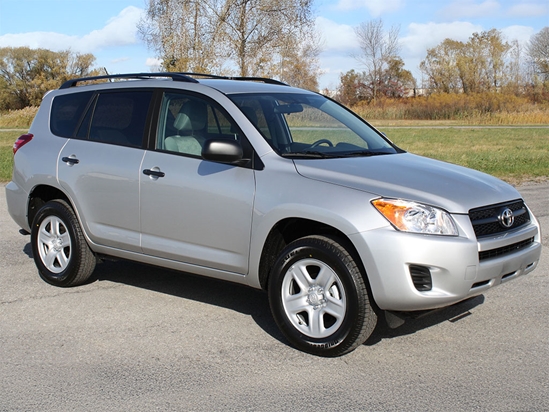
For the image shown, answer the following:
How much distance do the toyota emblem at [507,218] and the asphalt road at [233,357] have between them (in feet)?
2.67

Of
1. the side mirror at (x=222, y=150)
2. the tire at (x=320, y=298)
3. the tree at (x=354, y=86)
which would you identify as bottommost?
the tire at (x=320, y=298)

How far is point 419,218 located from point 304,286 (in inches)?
34.5

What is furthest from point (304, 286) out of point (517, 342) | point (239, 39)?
point (239, 39)

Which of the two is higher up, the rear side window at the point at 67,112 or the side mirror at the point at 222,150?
the rear side window at the point at 67,112

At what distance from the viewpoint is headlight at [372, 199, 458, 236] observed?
4402mm

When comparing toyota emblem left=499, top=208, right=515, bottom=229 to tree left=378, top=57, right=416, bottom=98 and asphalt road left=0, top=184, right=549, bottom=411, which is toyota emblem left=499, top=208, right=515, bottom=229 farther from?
tree left=378, top=57, right=416, bottom=98

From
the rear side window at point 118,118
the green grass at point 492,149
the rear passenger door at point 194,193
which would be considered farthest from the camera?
the green grass at point 492,149

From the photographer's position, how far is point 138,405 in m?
3.88

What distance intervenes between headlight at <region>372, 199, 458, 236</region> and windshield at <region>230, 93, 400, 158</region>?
0.90 meters

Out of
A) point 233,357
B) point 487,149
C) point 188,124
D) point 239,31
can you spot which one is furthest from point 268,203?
point 239,31

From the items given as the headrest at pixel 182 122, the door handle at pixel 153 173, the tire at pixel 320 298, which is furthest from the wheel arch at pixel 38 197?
the tire at pixel 320 298

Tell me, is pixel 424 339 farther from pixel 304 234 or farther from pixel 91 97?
pixel 91 97

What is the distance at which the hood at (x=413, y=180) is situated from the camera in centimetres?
453

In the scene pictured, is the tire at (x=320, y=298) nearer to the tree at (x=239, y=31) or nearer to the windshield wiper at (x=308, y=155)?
the windshield wiper at (x=308, y=155)
